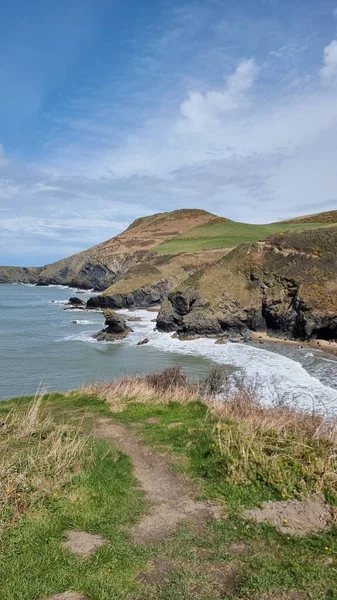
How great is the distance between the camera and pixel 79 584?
5.95 m

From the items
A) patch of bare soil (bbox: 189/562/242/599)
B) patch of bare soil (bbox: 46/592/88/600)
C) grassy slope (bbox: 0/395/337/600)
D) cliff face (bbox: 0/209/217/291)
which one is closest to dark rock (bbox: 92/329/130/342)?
grassy slope (bbox: 0/395/337/600)

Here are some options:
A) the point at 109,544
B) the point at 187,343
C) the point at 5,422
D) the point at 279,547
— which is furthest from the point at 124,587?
the point at 187,343

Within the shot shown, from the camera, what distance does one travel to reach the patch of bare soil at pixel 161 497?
7.55 m

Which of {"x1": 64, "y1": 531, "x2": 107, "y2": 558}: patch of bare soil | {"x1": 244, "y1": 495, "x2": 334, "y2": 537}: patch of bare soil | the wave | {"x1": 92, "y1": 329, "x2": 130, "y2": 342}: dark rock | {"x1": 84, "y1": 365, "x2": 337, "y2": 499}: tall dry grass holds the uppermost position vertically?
{"x1": 84, "y1": 365, "x2": 337, "y2": 499}: tall dry grass

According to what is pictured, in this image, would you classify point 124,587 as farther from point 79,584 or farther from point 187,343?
point 187,343

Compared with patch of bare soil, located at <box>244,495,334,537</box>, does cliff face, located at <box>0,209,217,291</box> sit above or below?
above

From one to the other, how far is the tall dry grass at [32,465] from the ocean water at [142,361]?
32.4ft

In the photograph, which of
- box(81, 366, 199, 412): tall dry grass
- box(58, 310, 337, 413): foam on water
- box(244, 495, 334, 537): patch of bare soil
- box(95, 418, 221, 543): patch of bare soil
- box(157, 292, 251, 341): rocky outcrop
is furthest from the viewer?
box(157, 292, 251, 341): rocky outcrop

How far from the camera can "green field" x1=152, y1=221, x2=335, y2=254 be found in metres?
94.9

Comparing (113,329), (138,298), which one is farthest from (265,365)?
(138,298)

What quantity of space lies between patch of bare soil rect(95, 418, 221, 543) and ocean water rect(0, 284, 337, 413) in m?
8.82

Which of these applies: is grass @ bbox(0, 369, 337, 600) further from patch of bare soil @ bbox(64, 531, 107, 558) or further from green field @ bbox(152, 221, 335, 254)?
green field @ bbox(152, 221, 335, 254)

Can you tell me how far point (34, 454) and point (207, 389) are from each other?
39.2ft

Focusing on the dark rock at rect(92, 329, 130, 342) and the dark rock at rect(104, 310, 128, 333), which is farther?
the dark rock at rect(104, 310, 128, 333)
